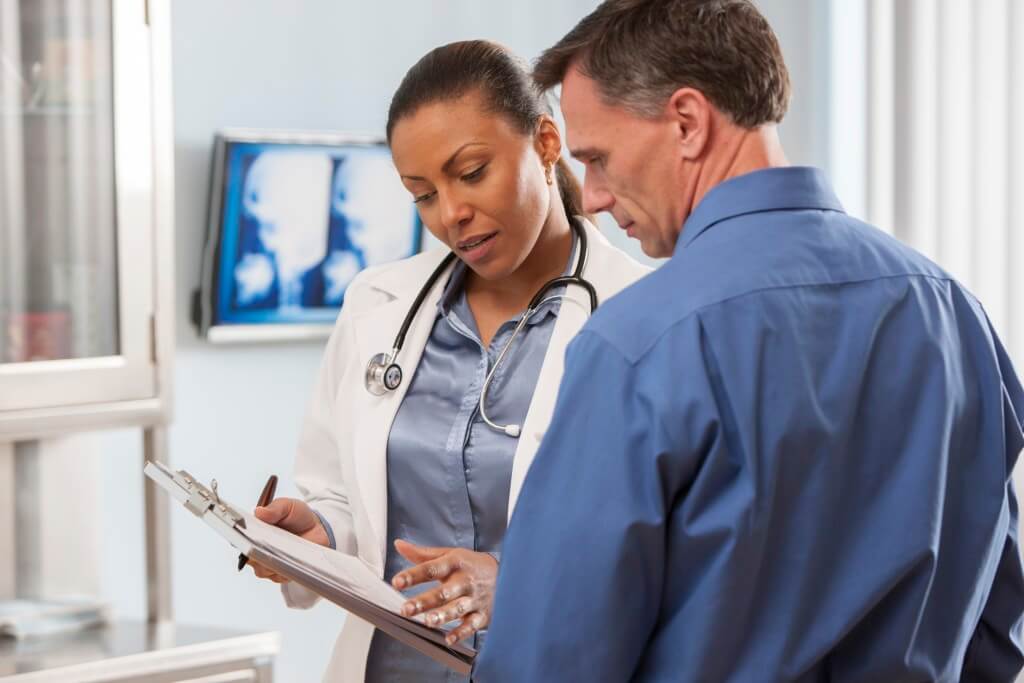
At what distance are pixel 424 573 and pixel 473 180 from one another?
524 mm

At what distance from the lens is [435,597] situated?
120cm

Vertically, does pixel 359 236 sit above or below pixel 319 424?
above

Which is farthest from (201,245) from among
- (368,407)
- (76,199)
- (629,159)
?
(629,159)

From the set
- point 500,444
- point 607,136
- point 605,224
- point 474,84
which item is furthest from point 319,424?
point 605,224

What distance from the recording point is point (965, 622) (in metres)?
1.00

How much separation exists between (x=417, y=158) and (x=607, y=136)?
0.53m

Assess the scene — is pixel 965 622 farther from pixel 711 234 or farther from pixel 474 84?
pixel 474 84

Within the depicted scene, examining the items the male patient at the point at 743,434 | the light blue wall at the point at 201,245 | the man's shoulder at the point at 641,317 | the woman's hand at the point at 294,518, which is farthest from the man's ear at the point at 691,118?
the light blue wall at the point at 201,245

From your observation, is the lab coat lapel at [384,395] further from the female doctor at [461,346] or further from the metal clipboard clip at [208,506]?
the metal clipboard clip at [208,506]

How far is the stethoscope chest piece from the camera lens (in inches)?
61.2

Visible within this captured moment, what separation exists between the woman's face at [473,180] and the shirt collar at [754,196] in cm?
56

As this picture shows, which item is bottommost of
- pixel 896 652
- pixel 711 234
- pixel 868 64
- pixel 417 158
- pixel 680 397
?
pixel 896 652

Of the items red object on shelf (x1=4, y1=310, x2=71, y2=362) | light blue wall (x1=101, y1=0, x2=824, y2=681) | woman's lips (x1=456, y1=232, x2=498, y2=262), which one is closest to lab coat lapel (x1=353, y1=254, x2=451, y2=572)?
woman's lips (x1=456, y1=232, x2=498, y2=262)

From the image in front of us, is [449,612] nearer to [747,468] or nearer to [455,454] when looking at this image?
[455,454]
